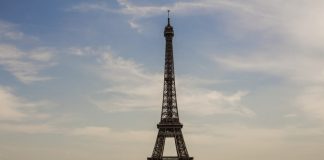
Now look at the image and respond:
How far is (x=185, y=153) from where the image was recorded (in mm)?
188250

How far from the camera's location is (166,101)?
189500mm

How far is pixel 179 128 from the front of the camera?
18888 centimetres

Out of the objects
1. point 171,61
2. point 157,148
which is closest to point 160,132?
point 157,148

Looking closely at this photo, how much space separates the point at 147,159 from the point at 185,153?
35.8 feet

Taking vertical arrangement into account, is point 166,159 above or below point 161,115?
below

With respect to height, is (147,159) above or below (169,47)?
below


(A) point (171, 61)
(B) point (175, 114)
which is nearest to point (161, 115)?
(B) point (175, 114)

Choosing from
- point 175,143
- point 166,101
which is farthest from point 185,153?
point 166,101

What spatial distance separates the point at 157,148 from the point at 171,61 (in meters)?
25.1

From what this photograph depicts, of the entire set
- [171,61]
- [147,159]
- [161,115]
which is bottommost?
[147,159]

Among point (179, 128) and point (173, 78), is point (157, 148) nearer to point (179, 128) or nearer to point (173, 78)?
point (179, 128)

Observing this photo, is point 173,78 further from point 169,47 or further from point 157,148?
point 157,148

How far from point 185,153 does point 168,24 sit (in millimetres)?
37574

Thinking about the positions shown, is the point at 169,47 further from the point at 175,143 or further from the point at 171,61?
the point at 175,143
